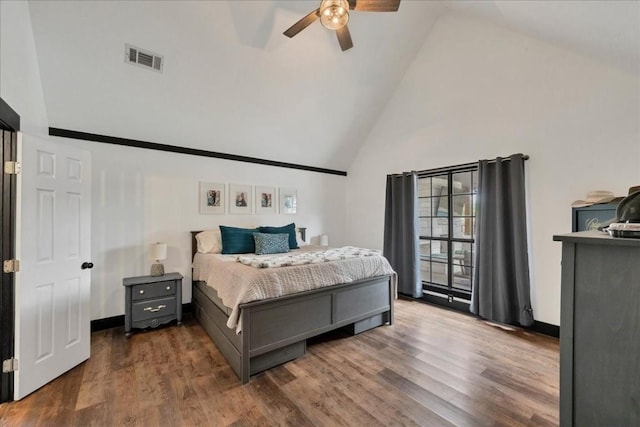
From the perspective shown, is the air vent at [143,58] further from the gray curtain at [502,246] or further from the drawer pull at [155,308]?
the gray curtain at [502,246]

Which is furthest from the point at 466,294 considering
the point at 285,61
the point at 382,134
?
the point at 285,61

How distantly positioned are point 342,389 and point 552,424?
138 centimetres

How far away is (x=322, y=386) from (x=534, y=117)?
3.65 m

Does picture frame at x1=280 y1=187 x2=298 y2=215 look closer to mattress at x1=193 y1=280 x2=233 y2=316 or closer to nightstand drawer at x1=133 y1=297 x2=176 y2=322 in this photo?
mattress at x1=193 y1=280 x2=233 y2=316

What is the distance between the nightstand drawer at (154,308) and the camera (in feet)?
10.3

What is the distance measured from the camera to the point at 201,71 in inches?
126

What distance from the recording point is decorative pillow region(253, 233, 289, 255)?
12.3ft

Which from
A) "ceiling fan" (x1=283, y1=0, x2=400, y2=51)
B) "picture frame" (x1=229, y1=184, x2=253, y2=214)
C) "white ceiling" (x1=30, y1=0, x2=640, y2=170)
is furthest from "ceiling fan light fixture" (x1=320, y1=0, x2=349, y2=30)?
"picture frame" (x1=229, y1=184, x2=253, y2=214)

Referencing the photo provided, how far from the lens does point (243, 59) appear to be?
128 inches

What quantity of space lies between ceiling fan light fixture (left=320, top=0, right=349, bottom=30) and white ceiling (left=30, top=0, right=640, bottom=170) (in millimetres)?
954

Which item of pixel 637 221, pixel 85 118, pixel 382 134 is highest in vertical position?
pixel 382 134

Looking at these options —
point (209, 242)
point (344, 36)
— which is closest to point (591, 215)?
point (344, 36)

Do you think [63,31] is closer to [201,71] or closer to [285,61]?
[201,71]

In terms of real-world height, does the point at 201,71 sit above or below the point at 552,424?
above
